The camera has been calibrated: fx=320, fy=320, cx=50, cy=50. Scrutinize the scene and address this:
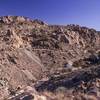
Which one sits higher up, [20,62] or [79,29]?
[79,29]

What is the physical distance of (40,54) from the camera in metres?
39.8

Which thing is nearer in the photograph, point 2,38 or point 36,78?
point 36,78

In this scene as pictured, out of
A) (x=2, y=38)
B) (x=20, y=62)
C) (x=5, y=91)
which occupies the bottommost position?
(x=5, y=91)

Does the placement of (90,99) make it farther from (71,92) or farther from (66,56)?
(66,56)

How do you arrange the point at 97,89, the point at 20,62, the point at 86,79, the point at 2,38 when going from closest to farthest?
the point at 97,89
the point at 86,79
the point at 20,62
the point at 2,38

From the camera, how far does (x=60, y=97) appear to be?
14.3 meters

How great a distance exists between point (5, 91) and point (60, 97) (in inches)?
497

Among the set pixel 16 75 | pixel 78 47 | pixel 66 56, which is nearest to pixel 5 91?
pixel 16 75

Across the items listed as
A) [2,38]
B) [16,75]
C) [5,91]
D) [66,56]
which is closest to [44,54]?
[66,56]

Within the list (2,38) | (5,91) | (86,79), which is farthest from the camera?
(2,38)

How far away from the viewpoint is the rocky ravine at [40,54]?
2873 centimetres

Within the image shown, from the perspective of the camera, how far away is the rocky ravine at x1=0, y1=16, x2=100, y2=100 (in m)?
28.7

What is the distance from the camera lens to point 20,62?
3481cm

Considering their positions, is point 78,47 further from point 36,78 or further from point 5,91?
point 5,91
